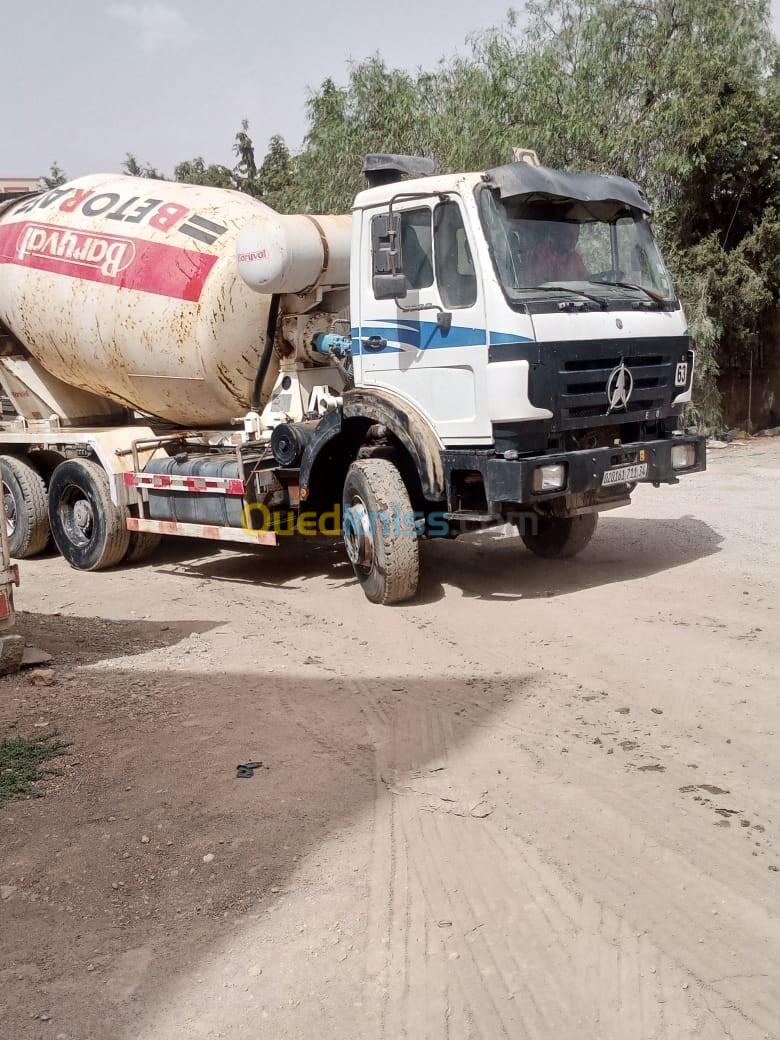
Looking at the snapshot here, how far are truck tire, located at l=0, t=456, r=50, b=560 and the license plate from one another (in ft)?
18.7

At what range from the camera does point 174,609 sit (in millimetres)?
7375

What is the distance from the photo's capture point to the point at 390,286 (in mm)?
6410

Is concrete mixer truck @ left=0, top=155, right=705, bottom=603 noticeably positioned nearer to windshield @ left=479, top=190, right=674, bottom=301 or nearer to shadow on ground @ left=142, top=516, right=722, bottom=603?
windshield @ left=479, top=190, right=674, bottom=301

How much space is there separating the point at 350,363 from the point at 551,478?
202 centimetres

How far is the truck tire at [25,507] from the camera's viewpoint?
9.48 meters

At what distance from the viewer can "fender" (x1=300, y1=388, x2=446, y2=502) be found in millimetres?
6441

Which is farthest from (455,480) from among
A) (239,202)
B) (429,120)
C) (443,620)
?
(429,120)

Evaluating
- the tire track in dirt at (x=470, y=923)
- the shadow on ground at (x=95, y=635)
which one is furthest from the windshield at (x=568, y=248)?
the tire track in dirt at (x=470, y=923)

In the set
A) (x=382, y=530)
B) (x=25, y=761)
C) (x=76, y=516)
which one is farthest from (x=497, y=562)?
(x=25, y=761)

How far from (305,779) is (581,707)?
1441 millimetres

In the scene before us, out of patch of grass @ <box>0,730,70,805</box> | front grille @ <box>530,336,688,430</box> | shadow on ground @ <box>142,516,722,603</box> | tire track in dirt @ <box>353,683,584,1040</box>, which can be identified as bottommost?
tire track in dirt @ <box>353,683,584,1040</box>

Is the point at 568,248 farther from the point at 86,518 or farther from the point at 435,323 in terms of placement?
the point at 86,518

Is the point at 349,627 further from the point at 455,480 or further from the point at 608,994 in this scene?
the point at 608,994

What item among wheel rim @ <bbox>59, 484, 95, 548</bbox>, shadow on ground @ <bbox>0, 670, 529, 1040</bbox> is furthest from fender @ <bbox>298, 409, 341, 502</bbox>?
wheel rim @ <bbox>59, 484, 95, 548</bbox>
